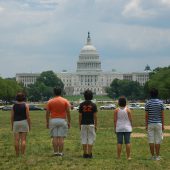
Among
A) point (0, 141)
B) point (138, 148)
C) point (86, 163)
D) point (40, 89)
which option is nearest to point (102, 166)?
point (86, 163)

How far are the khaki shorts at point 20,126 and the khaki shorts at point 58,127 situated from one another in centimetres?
66

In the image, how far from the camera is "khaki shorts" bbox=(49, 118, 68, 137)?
16.8 meters

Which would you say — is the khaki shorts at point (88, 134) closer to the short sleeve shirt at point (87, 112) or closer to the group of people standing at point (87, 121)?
the group of people standing at point (87, 121)

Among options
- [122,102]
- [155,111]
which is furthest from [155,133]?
[122,102]

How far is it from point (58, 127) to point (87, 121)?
808 mm

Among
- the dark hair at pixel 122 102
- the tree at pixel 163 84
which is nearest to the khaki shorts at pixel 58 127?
the dark hair at pixel 122 102

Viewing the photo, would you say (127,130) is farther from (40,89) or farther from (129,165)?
(40,89)

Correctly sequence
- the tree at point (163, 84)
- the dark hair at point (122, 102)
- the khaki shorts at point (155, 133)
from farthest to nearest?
the tree at point (163, 84)
the khaki shorts at point (155, 133)
the dark hair at point (122, 102)

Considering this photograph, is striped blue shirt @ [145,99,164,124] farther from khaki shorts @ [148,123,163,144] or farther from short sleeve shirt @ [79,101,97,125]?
short sleeve shirt @ [79,101,97,125]

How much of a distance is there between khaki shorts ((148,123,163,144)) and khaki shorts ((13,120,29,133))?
3249mm

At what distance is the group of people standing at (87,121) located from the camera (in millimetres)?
16500

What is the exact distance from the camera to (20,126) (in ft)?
55.6

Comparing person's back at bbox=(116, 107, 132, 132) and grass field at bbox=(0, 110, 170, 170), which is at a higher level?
person's back at bbox=(116, 107, 132, 132)

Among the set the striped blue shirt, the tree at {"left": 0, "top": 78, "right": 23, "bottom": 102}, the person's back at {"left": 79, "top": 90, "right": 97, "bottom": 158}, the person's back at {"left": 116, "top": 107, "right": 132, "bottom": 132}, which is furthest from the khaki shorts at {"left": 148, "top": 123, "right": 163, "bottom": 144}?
the tree at {"left": 0, "top": 78, "right": 23, "bottom": 102}
